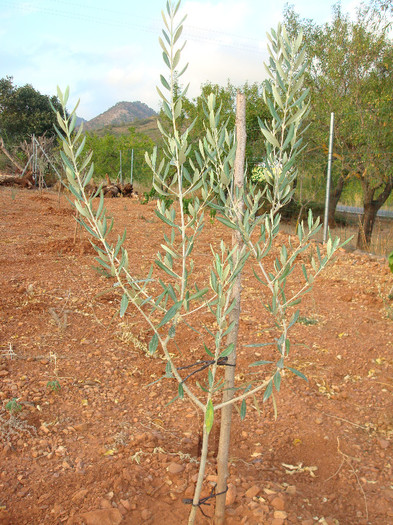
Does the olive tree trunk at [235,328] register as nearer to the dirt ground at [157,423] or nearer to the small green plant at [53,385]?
the dirt ground at [157,423]

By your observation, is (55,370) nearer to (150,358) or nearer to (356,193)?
(150,358)

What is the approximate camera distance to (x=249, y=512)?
68.3 inches

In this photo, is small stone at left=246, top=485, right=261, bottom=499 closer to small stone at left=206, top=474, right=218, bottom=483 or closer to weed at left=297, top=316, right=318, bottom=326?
small stone at left=206, top=474, right=218, bottom=483

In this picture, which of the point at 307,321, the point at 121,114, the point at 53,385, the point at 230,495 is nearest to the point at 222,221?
the point at 230,495

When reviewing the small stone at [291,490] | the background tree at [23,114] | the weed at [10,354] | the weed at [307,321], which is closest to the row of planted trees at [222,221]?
the small stone at [291,490]

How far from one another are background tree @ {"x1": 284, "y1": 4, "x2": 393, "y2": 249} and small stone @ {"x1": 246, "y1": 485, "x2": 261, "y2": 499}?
28.2ft

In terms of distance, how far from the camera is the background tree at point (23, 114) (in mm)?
24562

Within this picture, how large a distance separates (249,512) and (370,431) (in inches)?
40.8

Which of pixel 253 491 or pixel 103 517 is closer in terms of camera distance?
pixel 103 517

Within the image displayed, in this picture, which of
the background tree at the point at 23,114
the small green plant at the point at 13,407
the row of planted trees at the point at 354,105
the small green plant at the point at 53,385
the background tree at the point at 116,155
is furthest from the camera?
the background tree at the point at 23,114

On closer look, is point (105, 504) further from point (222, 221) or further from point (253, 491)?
point (222, 221)

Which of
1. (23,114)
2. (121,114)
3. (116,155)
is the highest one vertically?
(121,114)

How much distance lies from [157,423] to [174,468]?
1.44 feet

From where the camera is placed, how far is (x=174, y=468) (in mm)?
1944
